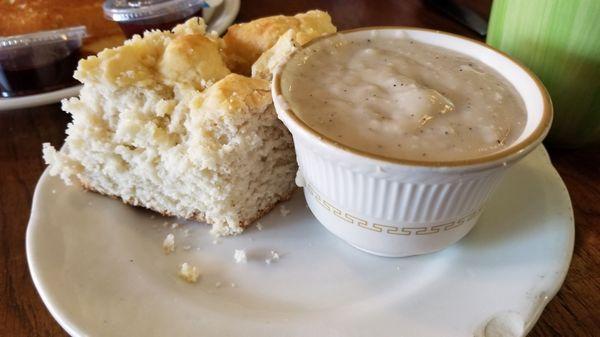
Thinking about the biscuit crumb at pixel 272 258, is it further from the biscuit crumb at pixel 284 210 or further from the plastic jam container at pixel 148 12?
the plastic jam container at pixel 148 12

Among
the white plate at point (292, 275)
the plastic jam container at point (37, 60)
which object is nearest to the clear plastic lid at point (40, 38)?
the plastic jam container at point (37, 60)

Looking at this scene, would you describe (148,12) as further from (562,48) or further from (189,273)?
(562,48)

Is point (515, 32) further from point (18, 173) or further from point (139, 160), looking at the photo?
point (18, 173)

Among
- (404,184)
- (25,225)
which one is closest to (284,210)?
(404,184)

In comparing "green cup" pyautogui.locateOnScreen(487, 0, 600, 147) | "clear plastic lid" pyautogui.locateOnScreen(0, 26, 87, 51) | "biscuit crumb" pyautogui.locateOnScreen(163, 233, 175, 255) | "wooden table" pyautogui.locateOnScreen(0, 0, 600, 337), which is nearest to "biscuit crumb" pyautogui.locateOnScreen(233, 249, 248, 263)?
"biscuit crumb" pyautogui.locateOnScreen(163, 233, 175, 255)

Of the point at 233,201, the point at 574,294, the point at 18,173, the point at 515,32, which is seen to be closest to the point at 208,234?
the point at 233,201

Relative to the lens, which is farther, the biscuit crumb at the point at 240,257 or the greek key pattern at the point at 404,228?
the biscuit crumb at the point at 240,257
